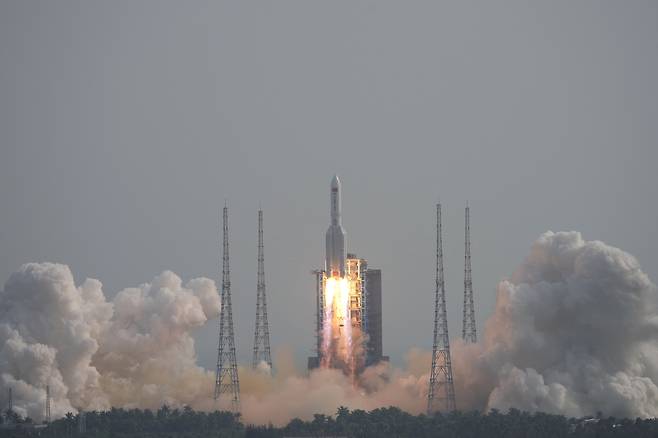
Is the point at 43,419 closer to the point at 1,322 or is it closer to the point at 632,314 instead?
the point at 1,322

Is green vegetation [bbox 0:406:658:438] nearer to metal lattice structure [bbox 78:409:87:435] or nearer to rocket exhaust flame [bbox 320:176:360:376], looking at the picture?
metal lattice structure [bbox 78:409:87:435]

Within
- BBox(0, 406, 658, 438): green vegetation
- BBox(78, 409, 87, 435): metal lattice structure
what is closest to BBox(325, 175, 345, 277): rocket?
BBox(0, 406, 658, 438): green vegetation

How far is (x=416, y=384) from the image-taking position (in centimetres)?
14788

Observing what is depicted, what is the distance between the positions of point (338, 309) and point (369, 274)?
3.50 m

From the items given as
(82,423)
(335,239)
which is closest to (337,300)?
(335,239)

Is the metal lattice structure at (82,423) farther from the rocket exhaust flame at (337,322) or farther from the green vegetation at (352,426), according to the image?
the rocket exhaust flame at (337,322)

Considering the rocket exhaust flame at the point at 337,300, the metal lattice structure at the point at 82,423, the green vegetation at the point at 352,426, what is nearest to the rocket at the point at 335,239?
the rocket exhaust flame at the point at 337,300

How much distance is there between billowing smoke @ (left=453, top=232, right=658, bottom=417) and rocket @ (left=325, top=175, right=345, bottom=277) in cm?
955

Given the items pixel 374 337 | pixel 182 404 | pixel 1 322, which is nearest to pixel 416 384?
pixel 374 337

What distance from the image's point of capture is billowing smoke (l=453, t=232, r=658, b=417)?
13988 cm

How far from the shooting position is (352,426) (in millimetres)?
139500

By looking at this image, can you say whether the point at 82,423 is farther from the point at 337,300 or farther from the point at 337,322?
the point at 337,300

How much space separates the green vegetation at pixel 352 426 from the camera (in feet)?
447

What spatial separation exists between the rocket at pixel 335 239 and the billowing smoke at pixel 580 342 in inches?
376
